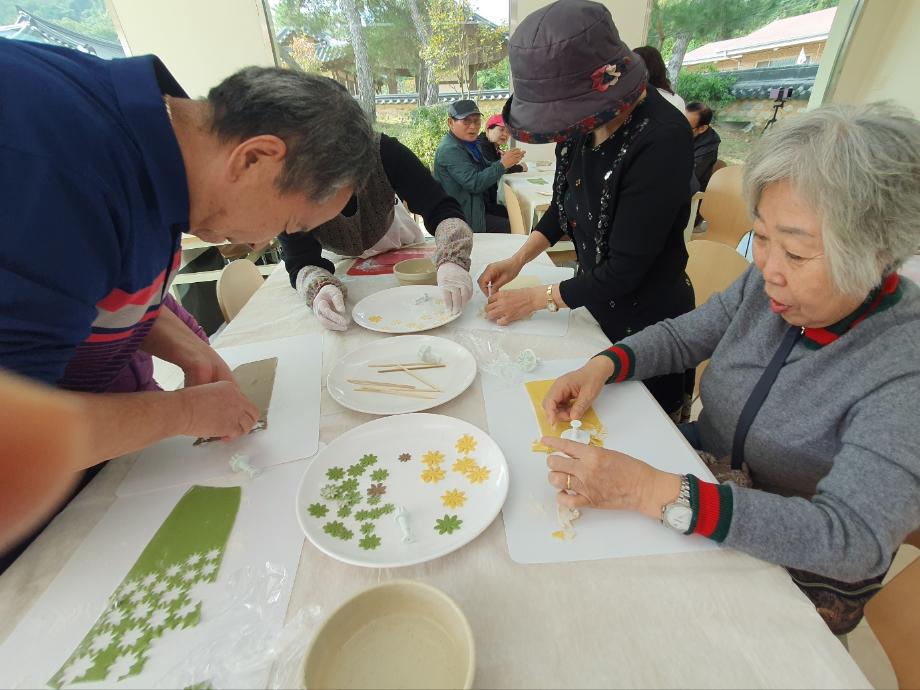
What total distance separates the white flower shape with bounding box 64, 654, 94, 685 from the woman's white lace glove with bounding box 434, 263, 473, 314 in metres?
1.06

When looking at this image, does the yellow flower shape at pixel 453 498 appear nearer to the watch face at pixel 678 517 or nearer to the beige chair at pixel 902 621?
the watch face at pixel 678 517

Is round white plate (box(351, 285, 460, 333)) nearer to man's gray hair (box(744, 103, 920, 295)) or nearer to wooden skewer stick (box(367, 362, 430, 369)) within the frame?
wooden skewer stick (box(367, 362, 430, 369))

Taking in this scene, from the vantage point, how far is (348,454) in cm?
89

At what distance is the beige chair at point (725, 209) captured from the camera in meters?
2.76

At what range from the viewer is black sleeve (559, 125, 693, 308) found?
3.95 ft

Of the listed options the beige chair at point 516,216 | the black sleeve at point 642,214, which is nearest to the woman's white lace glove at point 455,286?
the black sleeve at point 642,214

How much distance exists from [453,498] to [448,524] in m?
0.06

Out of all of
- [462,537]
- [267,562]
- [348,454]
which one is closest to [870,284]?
[462,537]

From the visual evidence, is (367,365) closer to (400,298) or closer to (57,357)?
(400,298)

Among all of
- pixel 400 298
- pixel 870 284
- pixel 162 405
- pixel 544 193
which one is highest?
pixel 870 284

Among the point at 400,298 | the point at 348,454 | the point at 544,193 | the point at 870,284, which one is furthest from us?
the point at 544,193

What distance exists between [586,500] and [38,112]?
97 cm

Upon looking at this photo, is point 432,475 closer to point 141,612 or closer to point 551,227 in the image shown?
point 141,612

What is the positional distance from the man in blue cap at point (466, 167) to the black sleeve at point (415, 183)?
6.56 ft
